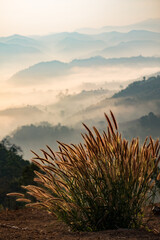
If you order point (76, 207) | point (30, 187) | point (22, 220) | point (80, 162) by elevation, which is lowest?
point (22, 220)

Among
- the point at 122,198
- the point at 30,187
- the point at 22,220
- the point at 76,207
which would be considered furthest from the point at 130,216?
the point at 22,220

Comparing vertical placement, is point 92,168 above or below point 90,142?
below

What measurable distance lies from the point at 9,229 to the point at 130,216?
3.82ft

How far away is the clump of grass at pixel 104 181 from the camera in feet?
9.12

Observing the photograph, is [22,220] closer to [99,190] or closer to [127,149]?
[99,190]

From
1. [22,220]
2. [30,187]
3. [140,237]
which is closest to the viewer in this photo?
[140,237]

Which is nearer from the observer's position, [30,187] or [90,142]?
[90,142]

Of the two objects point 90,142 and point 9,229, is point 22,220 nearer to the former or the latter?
point 9,229

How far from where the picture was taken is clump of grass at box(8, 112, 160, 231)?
2.78 metres

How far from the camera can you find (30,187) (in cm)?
304

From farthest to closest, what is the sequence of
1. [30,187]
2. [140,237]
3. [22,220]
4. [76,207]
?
1. [22,220]
2. [30,187]
3. [76,207]
4. [140,237]

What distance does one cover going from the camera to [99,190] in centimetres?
285

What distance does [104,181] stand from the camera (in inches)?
111

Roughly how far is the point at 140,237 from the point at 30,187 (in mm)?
1121
